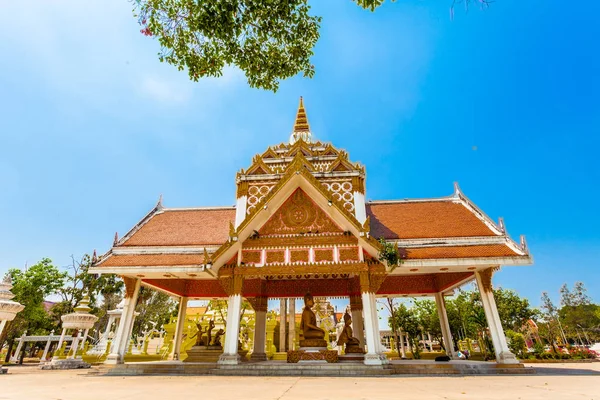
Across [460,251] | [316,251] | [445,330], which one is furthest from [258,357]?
[460,251]

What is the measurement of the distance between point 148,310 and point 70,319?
21.9 meters

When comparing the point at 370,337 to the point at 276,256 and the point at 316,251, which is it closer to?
the point at 316,251

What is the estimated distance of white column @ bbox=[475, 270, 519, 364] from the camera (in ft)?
32.2

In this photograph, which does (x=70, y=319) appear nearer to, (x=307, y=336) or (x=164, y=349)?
(x=164, y=349)

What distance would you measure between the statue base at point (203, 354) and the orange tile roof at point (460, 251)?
26.5 feet

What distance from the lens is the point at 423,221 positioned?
13039 mm

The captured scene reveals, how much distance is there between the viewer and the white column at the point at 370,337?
9.22m

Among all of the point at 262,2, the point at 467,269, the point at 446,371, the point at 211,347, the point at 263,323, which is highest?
the point at 262,2

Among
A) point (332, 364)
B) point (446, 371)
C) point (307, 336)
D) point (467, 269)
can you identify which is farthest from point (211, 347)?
point (467, 269)

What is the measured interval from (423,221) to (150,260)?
1106 cm

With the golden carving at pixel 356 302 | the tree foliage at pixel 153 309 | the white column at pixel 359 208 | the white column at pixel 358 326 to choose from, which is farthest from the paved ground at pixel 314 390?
the tree foliage at pixel 153 309

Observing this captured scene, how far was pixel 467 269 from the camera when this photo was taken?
1120 cm

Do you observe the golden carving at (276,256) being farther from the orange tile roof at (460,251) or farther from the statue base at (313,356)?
the orange tile roof at (460,251)

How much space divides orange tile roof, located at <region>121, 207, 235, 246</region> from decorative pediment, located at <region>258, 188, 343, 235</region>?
2619mm
